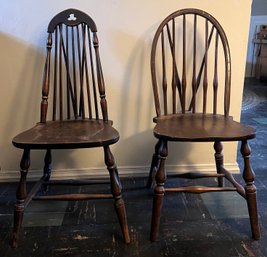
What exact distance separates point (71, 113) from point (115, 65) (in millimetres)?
340

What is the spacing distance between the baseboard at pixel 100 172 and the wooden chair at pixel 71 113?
0.22m

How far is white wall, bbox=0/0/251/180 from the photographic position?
4.46 feet

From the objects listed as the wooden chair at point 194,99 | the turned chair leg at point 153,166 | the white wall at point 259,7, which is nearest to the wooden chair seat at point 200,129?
the wooden chair at point 194,99

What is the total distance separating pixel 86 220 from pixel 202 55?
3.22 ft

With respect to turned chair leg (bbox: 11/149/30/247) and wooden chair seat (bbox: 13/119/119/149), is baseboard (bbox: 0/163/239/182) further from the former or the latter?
turned chair leg (bbox: 11/149/30/247)

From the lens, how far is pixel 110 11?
4.49 feet

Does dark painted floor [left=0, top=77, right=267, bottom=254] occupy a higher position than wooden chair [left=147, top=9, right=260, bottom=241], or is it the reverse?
wooden chair [left=147, top=9, right=260, bottom=241]

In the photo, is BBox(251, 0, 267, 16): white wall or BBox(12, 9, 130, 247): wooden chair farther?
BBox(251, 0, 267, 16): white wall

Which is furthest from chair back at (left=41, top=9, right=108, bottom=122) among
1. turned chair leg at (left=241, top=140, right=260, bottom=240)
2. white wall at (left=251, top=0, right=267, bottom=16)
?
white wall at (left=251, top=0, right=267, bottom=16)

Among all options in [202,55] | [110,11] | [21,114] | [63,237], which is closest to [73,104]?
[21,114]

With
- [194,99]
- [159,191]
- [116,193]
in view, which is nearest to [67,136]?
[116,193]

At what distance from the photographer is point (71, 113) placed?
147cm

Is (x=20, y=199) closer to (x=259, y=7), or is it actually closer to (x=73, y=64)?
(x=73, y=64)

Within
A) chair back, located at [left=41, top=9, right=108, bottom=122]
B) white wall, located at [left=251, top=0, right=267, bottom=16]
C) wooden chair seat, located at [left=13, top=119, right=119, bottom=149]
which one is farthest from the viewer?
white wall, located at [left=251, top=0, right=267, bottom=16]
